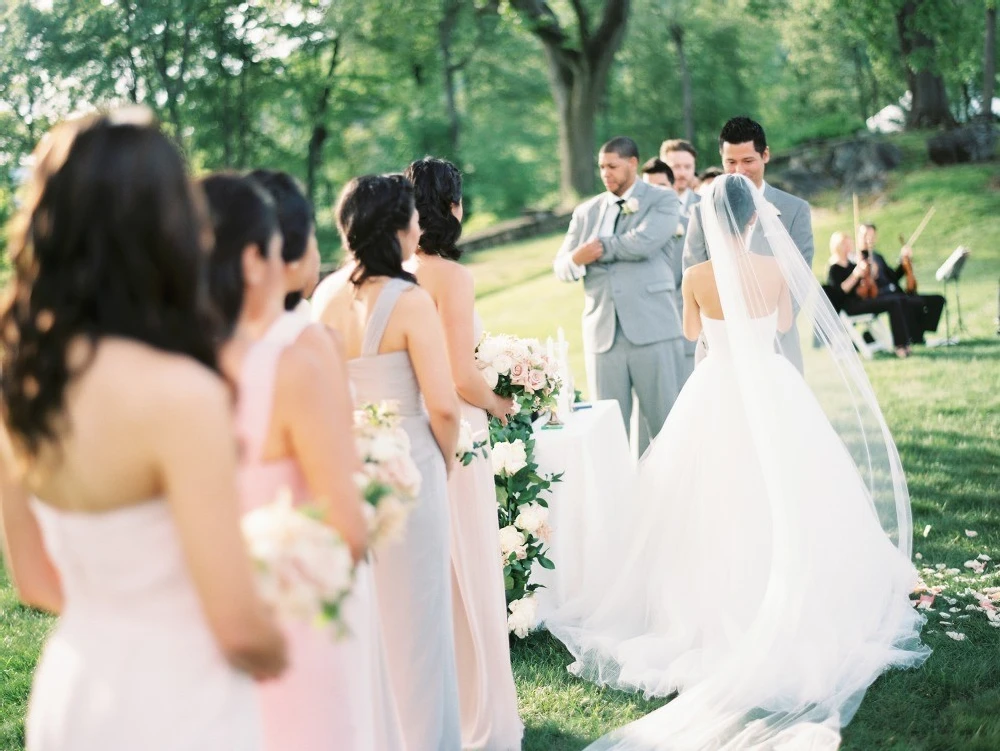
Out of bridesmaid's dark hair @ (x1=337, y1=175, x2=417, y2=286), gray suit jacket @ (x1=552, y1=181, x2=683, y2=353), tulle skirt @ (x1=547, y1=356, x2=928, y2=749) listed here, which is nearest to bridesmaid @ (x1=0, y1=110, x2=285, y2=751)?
bridesmaid's dark hair @ (x1=337, y1=175, x2=417, y2=286)

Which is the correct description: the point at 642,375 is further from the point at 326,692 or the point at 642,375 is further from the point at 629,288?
the point at 326,692

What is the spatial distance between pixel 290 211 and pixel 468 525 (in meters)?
1.82

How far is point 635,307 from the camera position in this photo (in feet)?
22.1

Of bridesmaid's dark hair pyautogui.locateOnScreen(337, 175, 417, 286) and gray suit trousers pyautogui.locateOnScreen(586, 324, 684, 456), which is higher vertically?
bridesmaid's dark hair pyautogui.locateOnScreen(337, 175, 417, 286)

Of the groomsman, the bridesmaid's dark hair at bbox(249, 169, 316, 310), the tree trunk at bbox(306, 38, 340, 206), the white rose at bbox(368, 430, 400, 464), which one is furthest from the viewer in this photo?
the tree trunk at bbox(306, 38, 340, 206)

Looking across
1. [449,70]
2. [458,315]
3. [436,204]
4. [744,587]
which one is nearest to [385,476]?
[458,315]

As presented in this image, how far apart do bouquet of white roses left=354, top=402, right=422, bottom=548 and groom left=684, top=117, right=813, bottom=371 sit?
315 centimetres

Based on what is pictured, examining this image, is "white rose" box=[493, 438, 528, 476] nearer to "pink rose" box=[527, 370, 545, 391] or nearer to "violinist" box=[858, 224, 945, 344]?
"pink rose" box=[527, 370, 545, 391]

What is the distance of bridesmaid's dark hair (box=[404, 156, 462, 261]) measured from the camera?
4.14m

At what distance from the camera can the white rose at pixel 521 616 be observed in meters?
4.98

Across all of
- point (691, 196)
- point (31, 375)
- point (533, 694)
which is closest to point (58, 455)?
point (31, 375)

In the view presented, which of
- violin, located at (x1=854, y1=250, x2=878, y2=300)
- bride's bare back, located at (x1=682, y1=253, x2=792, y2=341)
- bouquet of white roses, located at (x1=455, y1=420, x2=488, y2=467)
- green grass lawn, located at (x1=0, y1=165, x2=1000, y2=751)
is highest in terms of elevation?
bride's bare back, located at (x1=682, y1=253, x2=792, y2=341)

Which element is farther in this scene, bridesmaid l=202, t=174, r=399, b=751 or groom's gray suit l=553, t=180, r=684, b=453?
groom's gray suit l=553, t=180, r=684, b=453

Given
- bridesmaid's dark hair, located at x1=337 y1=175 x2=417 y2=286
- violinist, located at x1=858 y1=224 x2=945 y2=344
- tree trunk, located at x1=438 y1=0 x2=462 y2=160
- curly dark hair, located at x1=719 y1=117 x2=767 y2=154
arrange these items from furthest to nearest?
tree trunk, located at x1=438 y1=0 x2=462 y2=160 → violinist, located at x1=858 y1=224 x2=945 y2=344 → curly dark hair, located at x1=719 y1=117 x2=767 y2=154 → bridesmaid's dark hair, located at x1=337 y1=175 x2=417 y2=286
